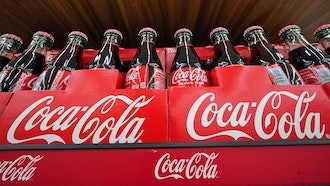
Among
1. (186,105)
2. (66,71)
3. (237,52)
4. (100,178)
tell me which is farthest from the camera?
(237,52)

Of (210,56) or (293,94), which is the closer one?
(293,94)

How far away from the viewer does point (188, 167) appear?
472 millimetres

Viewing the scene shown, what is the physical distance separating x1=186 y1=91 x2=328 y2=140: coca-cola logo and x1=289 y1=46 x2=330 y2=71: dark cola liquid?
0.26 metres

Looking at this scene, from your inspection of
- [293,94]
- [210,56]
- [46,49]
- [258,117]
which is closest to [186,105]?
[258,117]

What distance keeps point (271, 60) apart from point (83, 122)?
0.74m

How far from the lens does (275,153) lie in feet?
1.58

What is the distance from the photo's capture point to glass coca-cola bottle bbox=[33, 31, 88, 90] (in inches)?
27.5

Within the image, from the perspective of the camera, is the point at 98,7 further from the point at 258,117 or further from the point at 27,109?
the point at 258,117

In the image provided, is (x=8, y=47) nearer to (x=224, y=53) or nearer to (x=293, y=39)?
(x=224, y=53)

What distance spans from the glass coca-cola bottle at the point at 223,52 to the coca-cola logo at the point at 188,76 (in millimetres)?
156

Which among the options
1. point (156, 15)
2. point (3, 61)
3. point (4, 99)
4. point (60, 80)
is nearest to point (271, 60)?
point (156, 15)

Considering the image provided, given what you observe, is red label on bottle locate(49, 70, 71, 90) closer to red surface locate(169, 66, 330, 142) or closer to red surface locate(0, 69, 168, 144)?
red surface locate(0, 69, 168, 144)

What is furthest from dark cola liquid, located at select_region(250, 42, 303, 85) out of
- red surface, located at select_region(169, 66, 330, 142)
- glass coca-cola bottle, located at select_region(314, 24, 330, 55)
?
glass coca-cola bottle, located at select_region(314, 24, 330, 55)

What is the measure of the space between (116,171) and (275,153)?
39 centimetres
